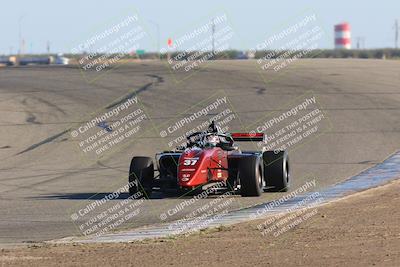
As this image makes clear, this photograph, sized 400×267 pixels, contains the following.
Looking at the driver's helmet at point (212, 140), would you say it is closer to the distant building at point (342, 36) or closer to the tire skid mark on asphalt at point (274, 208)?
the tire skid mark on asphalt at point (274, 208)

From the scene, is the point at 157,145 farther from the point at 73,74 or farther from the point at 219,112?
the point at 73,74

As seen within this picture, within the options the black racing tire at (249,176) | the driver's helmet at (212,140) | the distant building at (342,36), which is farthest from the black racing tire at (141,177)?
the distant building at (342,36)

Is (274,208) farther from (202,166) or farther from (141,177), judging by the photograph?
(141,177)

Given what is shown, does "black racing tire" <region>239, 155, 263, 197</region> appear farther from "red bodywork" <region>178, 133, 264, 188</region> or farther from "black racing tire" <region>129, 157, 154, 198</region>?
"black racing tire" <region>129, 157, 154, 198</region>

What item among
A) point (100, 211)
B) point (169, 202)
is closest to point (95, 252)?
point (100, 211)

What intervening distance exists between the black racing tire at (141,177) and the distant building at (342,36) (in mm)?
143918

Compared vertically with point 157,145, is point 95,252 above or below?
above

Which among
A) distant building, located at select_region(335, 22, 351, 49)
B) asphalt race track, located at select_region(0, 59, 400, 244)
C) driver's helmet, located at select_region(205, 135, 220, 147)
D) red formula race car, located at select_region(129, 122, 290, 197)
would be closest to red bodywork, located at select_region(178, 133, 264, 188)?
red formula race car, located at select_region(129, 122, 290, 197)

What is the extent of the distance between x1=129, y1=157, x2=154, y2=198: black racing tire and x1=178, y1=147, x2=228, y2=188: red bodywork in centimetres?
82

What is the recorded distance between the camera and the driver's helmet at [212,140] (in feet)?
60.8

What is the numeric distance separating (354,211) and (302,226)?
159 cm

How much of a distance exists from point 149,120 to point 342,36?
13164 cm

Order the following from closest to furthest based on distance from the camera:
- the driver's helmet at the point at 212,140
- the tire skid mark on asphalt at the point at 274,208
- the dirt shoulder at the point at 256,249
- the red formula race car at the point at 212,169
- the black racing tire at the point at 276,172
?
the dirt shoulder at the point at 256,249 < the tire skid mark on asphalt at the point at 274,208 < the red formula race car at the point at 212,169 < the driver's helmet at the point at 212,140 < the black racing tire at the point at 276,172

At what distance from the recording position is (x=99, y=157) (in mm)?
25328
